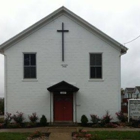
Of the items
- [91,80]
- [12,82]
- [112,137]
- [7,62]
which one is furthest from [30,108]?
[112,137]

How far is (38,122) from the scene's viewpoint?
60.5 feet

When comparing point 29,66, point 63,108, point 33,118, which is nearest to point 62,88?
point 63,108

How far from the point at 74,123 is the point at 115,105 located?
3435 millimetres

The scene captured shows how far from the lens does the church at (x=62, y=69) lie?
1877 cm

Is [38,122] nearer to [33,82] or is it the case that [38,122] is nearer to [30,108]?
[30,108]

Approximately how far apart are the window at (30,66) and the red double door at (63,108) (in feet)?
8.41

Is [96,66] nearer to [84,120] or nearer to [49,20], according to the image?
[84,120]

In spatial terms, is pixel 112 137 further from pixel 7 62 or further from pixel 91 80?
pixel 7 62

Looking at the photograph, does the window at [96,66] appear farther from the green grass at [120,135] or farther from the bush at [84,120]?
the green grass at [120,135]

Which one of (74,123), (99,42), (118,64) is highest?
(99,42)

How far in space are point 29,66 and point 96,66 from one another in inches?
204

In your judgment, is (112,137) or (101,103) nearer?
(112,137)

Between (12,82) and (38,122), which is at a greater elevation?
(12,82)

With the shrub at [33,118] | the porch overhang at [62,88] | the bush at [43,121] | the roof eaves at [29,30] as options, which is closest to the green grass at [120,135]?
the porch overhang at [62,88]
